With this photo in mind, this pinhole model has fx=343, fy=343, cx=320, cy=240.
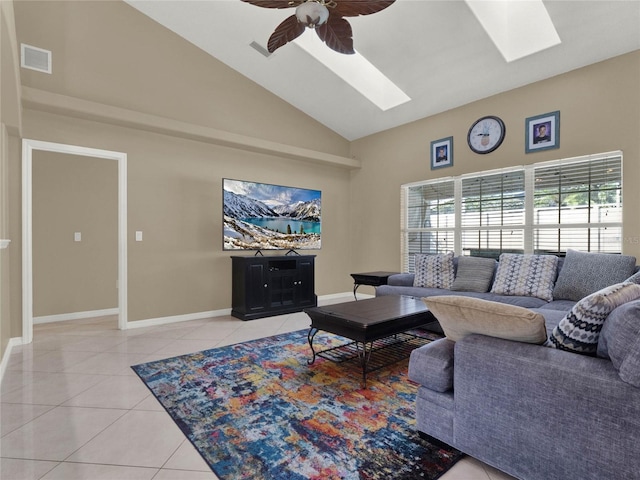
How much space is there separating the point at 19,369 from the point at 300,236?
145 inches

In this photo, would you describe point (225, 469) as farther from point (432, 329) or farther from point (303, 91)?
Result: point (303, 91)

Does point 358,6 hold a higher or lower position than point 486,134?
higher

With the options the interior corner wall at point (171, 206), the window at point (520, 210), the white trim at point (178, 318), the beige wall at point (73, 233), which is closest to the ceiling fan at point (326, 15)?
the interior corner wall at point (171, 206)

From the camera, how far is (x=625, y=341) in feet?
3.86

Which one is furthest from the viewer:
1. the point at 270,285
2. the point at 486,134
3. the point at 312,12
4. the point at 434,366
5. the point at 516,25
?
the point at 270,285

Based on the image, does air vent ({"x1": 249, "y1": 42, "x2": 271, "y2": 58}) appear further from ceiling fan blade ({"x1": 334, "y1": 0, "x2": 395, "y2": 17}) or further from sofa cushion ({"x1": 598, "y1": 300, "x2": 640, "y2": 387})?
sofa cushion ({"x1": 598, "y1": 300, "x2": 640, "y2": 387})

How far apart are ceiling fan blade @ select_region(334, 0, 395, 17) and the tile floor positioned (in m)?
2.70

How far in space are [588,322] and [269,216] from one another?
14.1 feet

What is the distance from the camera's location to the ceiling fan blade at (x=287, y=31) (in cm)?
263

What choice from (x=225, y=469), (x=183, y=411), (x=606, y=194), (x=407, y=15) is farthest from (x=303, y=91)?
(x=225, y=469)

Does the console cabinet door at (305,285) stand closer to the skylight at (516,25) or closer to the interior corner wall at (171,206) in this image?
the interior corner wall at (171,206)

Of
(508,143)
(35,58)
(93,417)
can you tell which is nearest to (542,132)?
(508,143)

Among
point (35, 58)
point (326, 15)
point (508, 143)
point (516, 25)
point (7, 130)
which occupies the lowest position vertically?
point (7, 130)

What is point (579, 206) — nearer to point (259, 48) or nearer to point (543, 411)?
point (543, 411)
